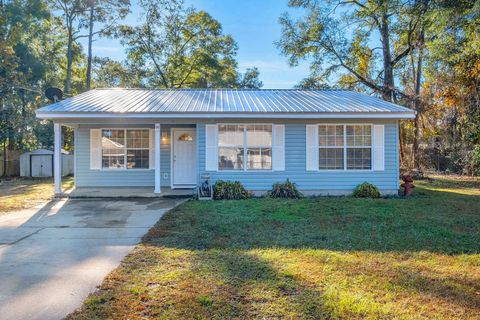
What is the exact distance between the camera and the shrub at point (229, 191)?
364 inches

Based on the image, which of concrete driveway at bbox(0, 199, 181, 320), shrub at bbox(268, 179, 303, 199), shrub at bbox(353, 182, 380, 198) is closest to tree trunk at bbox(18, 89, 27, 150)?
concrete driveway at bbox(0, 199, 181, 320)

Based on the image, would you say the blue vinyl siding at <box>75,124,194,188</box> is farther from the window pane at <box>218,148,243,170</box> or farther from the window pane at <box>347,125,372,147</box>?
the window pane at <box>347,125,372,147</box>

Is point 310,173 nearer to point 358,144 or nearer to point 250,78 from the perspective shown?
point 358,144

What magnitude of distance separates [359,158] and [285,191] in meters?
2.48

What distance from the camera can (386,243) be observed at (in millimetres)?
5066

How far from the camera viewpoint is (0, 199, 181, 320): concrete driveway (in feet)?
10.4

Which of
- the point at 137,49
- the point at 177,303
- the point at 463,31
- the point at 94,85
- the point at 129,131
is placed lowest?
the point at 177,303

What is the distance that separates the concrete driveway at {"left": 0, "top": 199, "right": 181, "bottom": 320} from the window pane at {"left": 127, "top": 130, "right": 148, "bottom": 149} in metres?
2.93

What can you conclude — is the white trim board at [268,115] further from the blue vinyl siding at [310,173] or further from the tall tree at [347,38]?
the tall tree at [347,38]

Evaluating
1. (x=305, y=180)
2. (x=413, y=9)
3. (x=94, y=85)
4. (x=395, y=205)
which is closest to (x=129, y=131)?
(x=305, y=180)

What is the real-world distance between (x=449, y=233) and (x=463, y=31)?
7.83 meters

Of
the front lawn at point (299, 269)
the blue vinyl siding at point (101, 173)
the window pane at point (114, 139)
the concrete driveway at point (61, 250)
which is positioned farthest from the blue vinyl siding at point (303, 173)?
the window pane at point (114, 139)

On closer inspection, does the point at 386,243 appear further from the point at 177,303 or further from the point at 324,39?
the point at 324,39

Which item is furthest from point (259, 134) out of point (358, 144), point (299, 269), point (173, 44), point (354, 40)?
point (173, 44)
